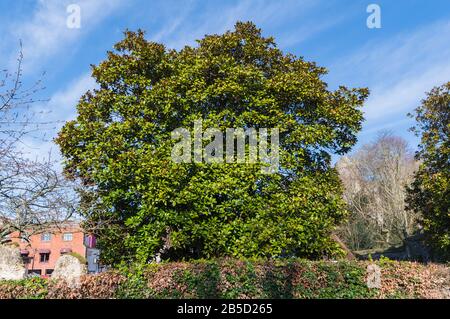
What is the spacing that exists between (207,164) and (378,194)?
80.3ft

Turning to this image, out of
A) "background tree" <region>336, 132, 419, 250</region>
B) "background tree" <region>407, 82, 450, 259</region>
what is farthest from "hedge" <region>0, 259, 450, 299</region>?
"background tree" <region>336, 132, 419, 250</region>

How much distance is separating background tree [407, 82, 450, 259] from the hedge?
6.68 m

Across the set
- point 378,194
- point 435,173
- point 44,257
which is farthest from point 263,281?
point 44,257

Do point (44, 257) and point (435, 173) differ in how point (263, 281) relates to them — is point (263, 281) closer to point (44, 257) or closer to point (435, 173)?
point (435, 173)

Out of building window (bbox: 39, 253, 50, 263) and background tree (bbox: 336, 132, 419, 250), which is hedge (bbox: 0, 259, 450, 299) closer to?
background tree (bbox: 336, 132, 419, 250)

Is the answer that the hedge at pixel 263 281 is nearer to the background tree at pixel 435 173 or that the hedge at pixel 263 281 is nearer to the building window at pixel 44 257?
the background tree at pixel 435 173

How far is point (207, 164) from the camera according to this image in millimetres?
11984

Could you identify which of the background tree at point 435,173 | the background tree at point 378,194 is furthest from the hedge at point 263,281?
the background tree at point 378,194

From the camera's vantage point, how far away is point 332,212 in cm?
1255

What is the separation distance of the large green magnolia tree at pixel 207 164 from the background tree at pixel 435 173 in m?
4.39

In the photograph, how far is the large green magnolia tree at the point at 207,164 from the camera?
1156 centimetres
